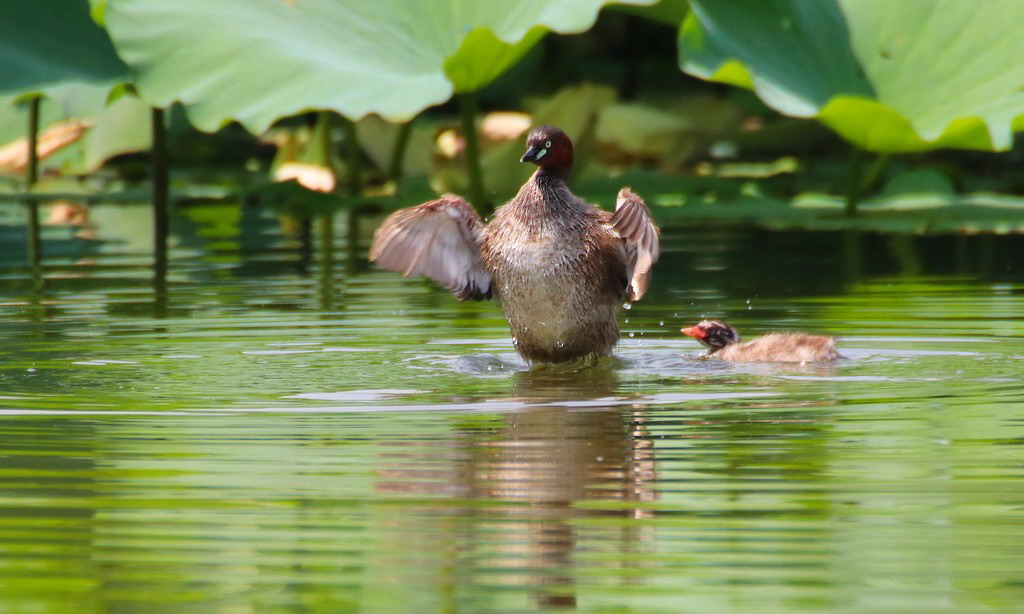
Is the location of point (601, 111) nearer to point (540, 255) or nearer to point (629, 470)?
point (540, 255)

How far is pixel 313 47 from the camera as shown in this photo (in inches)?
416

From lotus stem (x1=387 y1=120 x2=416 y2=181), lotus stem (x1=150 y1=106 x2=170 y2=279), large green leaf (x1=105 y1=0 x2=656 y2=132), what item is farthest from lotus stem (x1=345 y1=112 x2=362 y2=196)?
large green leaf (x1=105 y1=0 x2=656 y2=132)

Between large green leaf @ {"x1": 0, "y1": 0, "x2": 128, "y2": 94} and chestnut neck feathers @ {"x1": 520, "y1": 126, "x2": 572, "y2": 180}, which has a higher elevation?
large green leaf @ {"x1": 0, "y1": 0, "x2": 128, "y2": 94}

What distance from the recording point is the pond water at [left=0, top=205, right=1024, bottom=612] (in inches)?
144

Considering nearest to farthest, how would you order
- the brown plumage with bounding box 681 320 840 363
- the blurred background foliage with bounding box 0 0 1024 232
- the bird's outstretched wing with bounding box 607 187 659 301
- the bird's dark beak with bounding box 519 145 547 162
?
Answer: the bird's outstretched wing with bounding box 607 187 659 301 → the brown plumage with bounding box 681 320 840 363 → the bird's dark beak with bounding box 519 145 547 162 → the blurred background foliage with bounding box 0 0 1024 232

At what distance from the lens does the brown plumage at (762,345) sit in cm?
686

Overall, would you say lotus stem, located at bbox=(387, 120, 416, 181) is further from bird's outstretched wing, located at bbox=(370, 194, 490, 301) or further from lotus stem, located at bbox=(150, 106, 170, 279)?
→ bird's outstretched wing, located at bbox=(370, 194, 490, 301)

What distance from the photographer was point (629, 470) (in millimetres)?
4711

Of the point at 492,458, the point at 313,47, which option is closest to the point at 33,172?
the point at 313,47

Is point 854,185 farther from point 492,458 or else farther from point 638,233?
point 492,458

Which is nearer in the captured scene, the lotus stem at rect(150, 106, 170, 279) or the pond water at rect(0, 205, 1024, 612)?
the pond water at rect(0, 205, 1024, 612)

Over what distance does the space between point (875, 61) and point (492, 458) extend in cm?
685

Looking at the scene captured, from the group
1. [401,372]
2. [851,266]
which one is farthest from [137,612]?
[851,266]

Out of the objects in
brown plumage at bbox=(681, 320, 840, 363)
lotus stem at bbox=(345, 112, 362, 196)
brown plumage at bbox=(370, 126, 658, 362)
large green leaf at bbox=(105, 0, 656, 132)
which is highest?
large green leaf at bbox=(105, 0, 656, 132)
